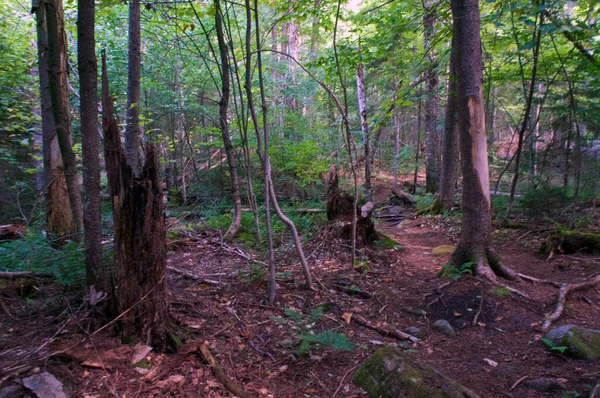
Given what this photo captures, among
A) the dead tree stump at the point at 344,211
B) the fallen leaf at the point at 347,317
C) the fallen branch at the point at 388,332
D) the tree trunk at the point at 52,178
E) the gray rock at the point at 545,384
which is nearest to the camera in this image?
the gray rock at the point at 545,384

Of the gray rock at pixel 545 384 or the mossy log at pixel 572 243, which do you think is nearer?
the gray rock at pixel 545 384

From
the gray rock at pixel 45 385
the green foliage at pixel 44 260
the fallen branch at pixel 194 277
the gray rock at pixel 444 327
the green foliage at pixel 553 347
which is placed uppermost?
the green foliage at pixel 44 260

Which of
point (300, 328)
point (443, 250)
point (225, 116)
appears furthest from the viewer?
point (443, 250)

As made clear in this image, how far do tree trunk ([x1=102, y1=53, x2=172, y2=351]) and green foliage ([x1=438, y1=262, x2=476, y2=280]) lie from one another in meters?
4.20

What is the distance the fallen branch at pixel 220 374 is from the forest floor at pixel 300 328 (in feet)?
0.18

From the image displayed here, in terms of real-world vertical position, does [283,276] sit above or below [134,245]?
below

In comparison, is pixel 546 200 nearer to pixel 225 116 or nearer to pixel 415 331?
pixel 415 331

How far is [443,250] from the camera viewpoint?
7.47 m

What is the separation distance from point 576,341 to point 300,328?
2833 millimetres

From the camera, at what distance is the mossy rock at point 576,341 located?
11.3 feet

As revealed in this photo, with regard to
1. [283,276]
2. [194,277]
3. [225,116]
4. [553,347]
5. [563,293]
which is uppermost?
[225,116]

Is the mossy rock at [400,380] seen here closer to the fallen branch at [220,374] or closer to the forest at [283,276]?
the forest at [283,276]

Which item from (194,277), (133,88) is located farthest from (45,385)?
(133,88)

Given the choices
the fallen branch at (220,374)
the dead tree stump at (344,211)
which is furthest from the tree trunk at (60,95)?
the dead tree stump at (344,211)
